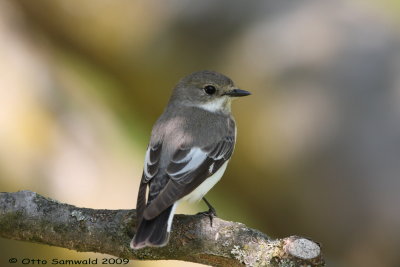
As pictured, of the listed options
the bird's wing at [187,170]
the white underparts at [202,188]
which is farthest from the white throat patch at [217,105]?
the white underparts at [202,188]

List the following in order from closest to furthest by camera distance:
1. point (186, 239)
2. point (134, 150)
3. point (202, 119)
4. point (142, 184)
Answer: point (186, 239) → point (142, 184) → point (202, 119) → point (134, 150)

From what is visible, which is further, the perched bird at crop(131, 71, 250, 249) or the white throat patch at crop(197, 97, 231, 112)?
the white throat patch at crop(197, 97, 231, 112)

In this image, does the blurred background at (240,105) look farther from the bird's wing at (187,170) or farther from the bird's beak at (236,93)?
the bird's wing at (187,170)

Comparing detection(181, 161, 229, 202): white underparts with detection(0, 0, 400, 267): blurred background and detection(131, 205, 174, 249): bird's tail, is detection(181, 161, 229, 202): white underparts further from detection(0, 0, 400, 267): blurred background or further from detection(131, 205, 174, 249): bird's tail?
detection(0, 0, 400, 267): blurred background

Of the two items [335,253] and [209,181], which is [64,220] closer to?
[209,181]

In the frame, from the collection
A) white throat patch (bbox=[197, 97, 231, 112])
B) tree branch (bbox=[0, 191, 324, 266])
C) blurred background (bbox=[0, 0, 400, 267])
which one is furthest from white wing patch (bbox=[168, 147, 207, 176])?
blurred background (bbox=[0, 0, 400, 267])

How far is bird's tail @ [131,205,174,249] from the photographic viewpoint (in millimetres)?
4316

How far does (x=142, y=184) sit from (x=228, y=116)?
142cm

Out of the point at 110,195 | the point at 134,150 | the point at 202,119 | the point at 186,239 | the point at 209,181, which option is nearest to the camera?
the point at 186,239

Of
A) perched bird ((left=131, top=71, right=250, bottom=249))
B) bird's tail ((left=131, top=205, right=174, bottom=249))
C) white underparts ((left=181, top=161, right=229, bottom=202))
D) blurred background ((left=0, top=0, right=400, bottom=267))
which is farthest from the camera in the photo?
blurred background ((left=0, top=0, right=400, bottom=267))

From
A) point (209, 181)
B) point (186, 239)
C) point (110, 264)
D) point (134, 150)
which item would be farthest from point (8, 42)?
point (186, 239)

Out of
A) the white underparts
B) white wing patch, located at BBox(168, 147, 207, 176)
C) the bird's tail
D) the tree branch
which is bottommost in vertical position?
the tree branch

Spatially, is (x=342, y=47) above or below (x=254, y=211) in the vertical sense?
above

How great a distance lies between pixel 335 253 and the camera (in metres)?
8.03
